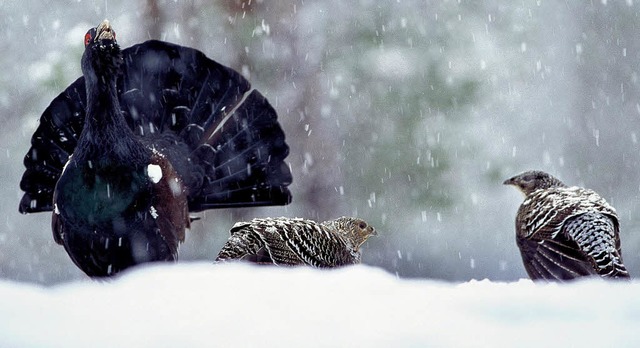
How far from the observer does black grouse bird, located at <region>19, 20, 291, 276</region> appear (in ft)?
5.72

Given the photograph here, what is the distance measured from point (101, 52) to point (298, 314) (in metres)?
1.41

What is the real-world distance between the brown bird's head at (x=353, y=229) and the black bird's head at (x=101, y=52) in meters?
0.90

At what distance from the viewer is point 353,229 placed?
2346 millimetres

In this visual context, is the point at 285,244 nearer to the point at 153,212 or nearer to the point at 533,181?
the point at 153,212

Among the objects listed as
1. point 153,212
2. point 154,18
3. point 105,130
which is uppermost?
point 154,18

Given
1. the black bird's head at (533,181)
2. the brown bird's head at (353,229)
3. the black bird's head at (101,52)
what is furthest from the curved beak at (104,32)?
the black bird's head at (533,181)

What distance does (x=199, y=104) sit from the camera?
7.58 ft

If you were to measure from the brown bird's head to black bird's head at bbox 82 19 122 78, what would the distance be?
90 centimetres

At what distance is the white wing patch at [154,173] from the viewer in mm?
1701

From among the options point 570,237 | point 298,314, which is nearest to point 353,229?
point 570,237

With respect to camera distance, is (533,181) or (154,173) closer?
(154,173)

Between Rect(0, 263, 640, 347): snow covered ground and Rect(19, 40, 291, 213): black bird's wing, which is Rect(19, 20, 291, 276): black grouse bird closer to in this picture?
Rect(19, 40, 291, 213): black bird's wing

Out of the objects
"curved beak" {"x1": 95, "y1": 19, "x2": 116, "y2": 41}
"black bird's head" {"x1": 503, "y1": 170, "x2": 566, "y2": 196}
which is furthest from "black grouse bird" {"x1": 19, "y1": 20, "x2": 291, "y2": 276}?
"black bird's head" {"x1": 503, "y1": 170, "x2": 566, "y2": 196}

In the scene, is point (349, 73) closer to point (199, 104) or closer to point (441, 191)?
point (441, 191)
